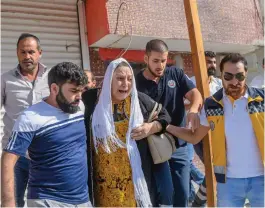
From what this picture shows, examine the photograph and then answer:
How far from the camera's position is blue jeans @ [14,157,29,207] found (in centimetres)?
310

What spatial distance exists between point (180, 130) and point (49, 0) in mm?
3899

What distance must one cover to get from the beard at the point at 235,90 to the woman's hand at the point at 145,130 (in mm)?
576

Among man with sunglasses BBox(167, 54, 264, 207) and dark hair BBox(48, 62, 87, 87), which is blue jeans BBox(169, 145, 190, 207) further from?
dark hair BBox(48, 62, 87, 87)

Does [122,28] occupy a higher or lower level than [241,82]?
higher

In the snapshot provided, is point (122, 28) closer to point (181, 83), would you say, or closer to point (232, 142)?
point (181, 83)

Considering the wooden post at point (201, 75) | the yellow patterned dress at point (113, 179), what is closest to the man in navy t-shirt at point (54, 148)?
the yellow patterned dress at point (113, 179)

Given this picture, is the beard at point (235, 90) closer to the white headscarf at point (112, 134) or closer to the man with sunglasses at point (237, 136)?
the man with sunglasses at point (237, 136)

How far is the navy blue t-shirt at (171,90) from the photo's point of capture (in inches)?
121

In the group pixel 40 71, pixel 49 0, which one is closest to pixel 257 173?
pixel 40 71

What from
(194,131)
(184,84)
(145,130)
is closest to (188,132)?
(194,131)

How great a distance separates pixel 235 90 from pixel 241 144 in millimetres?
398

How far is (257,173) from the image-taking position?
2594mm

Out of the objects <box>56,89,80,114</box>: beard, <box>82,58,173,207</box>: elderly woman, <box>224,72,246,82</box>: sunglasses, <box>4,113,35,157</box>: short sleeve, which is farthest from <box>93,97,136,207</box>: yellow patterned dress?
<box>224,72,246,82</box>: sunglasses

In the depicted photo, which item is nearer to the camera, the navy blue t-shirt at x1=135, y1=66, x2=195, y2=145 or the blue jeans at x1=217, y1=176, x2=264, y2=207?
the blue jeans at x1=217, y1=176, x2=264, y2=207
